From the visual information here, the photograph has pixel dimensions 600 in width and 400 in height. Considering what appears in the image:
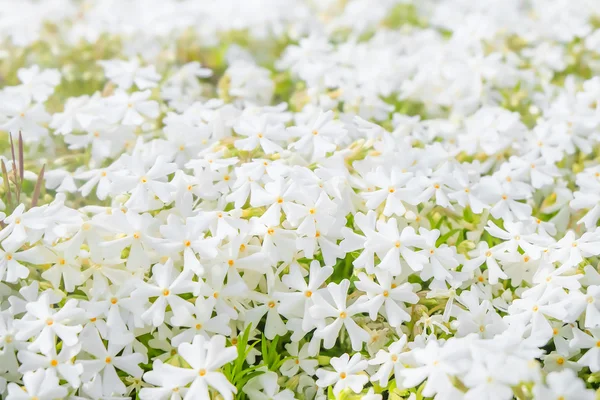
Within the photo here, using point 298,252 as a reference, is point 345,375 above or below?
below

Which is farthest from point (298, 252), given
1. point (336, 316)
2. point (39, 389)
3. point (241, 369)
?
point (39, 389)

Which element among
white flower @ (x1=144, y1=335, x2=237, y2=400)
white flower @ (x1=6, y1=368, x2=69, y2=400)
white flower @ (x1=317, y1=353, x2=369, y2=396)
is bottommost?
white flower @ (x1=317, y1=353, x2=369, y2=396)

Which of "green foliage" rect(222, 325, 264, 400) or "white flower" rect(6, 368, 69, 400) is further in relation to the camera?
"green foliage" rect(222, 325, 264, 400)

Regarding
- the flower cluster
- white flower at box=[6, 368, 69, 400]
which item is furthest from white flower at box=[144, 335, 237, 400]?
white flower at box=[6, 368, 69, 400]

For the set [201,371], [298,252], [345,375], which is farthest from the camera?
[298,252]

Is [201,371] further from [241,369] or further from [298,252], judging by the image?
[298,252]

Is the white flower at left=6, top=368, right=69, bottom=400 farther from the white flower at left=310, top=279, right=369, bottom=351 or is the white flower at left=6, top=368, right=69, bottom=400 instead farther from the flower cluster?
the white flower at left=310, top=279, right=369, bottom=351

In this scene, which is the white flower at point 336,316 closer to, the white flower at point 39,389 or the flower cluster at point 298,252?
the flower cluster at point 298,252

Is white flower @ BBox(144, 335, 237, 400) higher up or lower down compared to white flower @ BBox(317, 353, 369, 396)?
higher up

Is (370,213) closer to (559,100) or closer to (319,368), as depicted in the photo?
(319,368)
